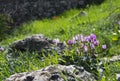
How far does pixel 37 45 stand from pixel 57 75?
2.68m

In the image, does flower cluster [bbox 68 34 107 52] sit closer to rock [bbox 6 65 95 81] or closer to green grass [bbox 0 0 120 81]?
green grass [bbox 0 0 120 81]

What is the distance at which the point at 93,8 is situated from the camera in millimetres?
13961

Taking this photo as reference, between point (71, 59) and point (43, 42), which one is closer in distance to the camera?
point (71, 59)

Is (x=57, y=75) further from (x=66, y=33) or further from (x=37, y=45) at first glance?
(x=66, y=33)

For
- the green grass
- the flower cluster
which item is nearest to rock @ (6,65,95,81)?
the green grass

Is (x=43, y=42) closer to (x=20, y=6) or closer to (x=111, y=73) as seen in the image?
(x=111, y=73)

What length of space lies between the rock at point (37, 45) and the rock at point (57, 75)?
1.99 m

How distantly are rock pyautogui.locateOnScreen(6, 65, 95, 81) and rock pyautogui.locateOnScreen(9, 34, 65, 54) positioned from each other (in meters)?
1.99

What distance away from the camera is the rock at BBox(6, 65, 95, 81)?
4.21 m

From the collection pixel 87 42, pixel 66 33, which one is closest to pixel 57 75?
pixel 87 42

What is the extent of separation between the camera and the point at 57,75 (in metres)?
4.21

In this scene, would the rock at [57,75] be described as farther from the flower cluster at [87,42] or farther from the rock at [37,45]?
the rock at [37,45]

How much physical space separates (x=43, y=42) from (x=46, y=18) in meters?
7.91


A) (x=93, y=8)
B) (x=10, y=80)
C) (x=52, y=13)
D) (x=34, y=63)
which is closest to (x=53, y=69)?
(x=10, y=80)
